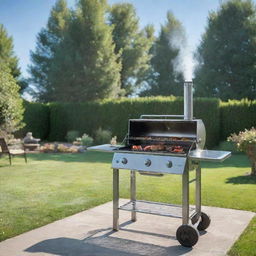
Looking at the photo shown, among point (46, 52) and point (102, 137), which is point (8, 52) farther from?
point (102, 137)

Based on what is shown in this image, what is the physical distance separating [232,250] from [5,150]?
27.0ft

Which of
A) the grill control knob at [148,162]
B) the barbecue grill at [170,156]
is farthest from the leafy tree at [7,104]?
the grill control knob at [148,162]

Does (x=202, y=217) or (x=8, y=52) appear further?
(x=8, y=52)

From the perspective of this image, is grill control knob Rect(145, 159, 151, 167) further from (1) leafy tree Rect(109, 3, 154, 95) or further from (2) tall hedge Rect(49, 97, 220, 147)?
(1) leafy tree Rect(109, 3, 154, 95)

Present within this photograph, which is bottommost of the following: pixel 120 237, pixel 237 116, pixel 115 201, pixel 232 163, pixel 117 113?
pixel 120 237

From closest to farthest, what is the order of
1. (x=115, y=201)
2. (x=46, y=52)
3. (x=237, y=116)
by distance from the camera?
(x=115, y=201)
(x=237, y=116)
(x=46, y=52)

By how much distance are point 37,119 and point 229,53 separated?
15.5m

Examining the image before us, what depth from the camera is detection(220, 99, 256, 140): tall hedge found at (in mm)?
15484

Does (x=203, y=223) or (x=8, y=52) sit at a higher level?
(x=8, y=52)

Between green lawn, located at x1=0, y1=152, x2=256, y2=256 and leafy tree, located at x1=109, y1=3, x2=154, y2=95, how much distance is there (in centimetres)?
2053

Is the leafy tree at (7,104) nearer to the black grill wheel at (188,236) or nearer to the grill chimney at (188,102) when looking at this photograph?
the grill chimney at (188,102)

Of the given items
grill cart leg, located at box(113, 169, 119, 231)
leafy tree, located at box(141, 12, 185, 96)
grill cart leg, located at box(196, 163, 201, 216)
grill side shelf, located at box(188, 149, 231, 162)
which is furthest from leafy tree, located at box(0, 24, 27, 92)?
grill side shelf, located at box(188, 149, 231, 162)

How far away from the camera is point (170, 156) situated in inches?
167

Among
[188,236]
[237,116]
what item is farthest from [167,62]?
[188,236]
